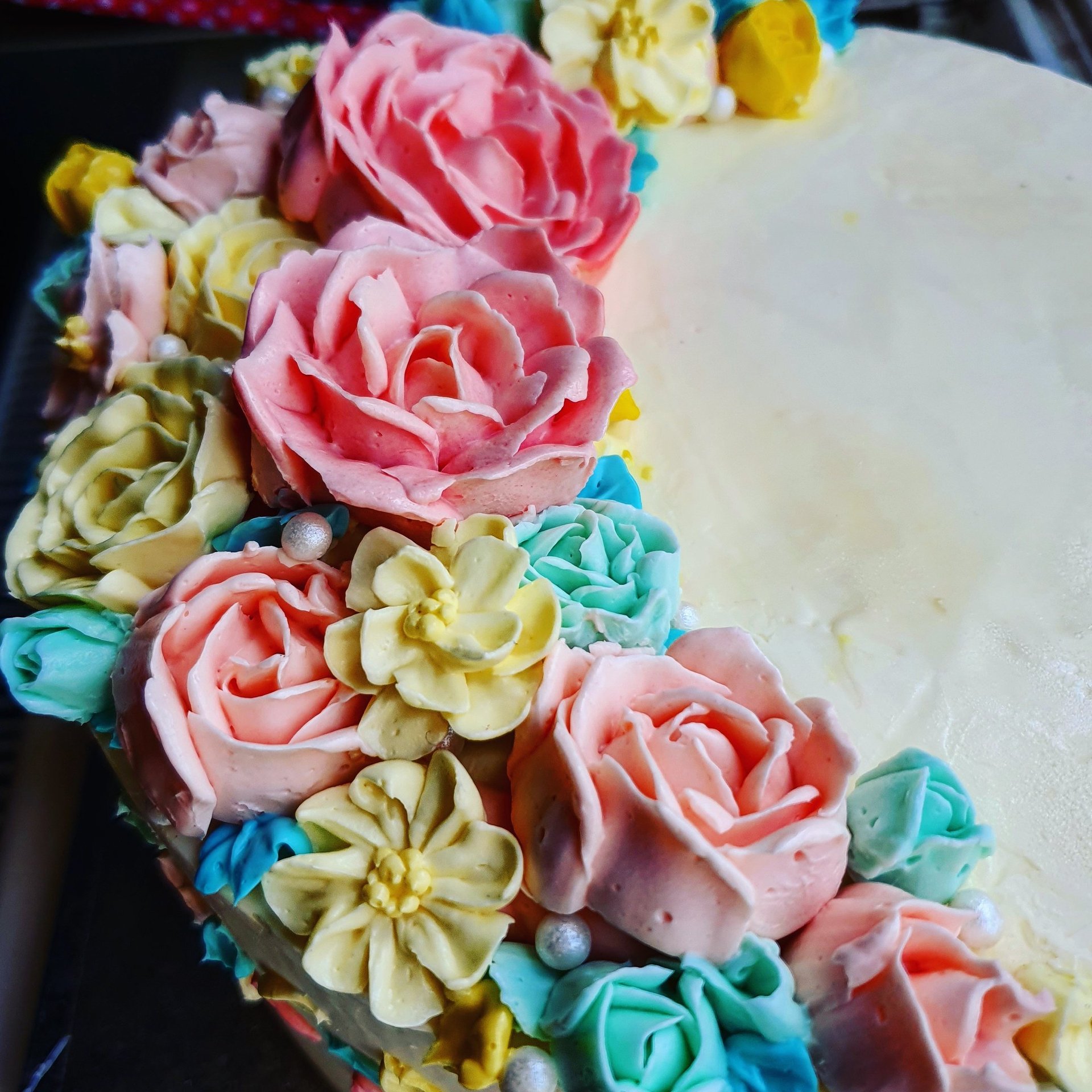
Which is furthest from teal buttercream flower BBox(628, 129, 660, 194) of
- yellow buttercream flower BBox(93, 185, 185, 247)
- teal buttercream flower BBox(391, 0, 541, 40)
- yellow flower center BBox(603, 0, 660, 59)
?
yellow buttercream flower BBox(93, 185, 185, 247)

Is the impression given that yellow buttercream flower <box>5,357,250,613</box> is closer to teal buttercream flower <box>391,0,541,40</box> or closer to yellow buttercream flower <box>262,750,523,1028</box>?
yellow buttercream flower <box>262,750,523,1028</box>

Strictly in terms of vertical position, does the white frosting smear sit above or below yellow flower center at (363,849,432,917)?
above

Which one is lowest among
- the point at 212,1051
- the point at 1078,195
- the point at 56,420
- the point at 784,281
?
the point at 212,1051

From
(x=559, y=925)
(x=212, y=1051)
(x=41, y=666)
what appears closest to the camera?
(x=559, y=925)

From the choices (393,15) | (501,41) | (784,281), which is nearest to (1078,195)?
(784,281)

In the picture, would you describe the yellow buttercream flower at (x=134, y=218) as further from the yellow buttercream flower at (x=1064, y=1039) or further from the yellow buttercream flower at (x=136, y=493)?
the yellow buttercream flower at (x=1064, y=1039)

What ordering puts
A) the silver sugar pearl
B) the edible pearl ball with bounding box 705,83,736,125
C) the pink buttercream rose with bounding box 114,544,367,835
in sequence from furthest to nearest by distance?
the edible pearl ball with bounding box 705,83,736,125 < the silver sugar pearl < the pink buttercream rose with bounding box 114,544,367,835

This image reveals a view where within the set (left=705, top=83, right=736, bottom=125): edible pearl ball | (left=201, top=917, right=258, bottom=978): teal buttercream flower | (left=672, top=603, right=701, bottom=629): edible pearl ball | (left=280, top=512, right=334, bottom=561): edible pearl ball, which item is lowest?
(left=201, top=917, right=258, bottom=978): teal buttercream flower

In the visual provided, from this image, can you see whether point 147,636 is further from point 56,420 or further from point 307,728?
point 56,420
